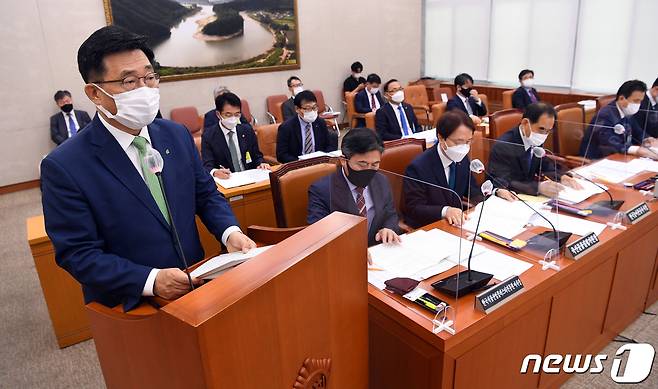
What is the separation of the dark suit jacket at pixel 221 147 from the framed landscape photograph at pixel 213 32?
2.85m

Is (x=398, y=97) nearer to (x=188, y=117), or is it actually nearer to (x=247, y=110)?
(x=247, y=110)

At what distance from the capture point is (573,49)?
641cm

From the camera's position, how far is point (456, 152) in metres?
2.18

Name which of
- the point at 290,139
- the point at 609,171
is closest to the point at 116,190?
the point at 290,139

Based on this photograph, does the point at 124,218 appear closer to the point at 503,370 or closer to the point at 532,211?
the point at 503,370

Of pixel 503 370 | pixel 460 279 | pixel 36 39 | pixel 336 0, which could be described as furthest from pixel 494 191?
pixel 336 0

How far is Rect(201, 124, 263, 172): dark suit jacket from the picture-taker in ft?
11.2

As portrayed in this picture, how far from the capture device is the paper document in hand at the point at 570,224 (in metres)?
1.90

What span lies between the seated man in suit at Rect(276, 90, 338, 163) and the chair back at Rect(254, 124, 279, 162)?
0.25 metres

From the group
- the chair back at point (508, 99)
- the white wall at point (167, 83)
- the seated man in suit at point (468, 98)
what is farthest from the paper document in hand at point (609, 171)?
the white wall at point (167, 83)

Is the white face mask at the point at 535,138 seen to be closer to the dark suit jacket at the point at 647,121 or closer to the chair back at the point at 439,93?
the dark suit jacket at the point at 647,121

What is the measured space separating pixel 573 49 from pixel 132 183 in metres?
7.01

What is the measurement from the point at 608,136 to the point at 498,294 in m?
2.49

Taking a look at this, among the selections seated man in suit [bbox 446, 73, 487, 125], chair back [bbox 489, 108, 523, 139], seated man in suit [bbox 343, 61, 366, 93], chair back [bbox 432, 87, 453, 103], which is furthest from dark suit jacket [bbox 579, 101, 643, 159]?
seated man in suit [bbox 343, 61, 366, 93]
